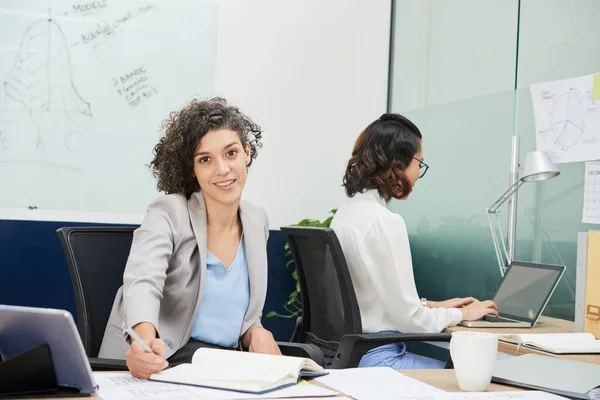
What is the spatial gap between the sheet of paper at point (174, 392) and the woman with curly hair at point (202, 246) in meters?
0.53

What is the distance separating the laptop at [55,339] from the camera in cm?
118

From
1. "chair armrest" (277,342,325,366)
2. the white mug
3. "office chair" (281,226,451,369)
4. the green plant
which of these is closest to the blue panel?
the green plant

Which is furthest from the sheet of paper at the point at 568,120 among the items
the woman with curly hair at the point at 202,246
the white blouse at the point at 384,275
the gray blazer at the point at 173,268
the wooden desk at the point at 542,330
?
the gray blazer at the point at 173,268

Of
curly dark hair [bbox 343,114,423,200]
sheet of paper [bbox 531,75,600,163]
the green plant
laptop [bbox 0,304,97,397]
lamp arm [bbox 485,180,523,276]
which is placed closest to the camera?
laptop [bbox 0,304,97,397]

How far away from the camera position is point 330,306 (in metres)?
2.52

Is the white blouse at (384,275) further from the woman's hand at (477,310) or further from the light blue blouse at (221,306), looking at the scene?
the light blue blouse at (221,306)

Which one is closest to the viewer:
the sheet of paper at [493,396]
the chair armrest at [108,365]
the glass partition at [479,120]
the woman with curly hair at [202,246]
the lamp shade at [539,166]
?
the sheet of paper at [493,396]

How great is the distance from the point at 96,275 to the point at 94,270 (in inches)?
0.6

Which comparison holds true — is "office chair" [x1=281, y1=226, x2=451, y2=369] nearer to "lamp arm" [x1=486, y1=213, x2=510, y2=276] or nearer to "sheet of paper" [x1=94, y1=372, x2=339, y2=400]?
"sheet of paper" [x1=94, y1=372, x2=339, y2=400]

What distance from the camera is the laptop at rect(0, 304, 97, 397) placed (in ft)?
3.87

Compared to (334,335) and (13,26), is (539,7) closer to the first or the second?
(334,335)

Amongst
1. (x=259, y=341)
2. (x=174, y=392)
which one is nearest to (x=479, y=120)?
(x=259, y=341)

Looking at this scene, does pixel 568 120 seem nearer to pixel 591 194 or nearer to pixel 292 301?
pixel 591 194

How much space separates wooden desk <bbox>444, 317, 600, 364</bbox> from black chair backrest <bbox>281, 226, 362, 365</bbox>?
0.35m
